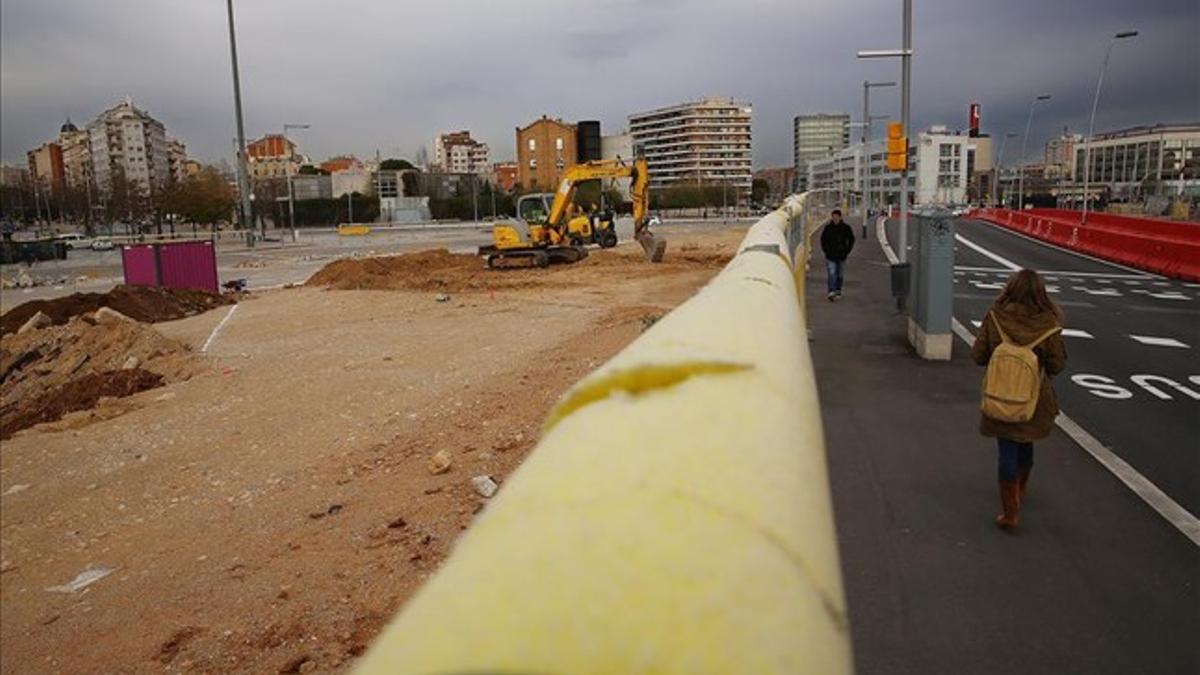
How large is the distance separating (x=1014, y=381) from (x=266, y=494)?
6.63m

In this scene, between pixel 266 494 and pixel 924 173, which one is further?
pixel 924 173

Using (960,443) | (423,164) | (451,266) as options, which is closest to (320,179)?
(423,164)

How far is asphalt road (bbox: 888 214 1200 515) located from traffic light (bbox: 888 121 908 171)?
2913 millimetres

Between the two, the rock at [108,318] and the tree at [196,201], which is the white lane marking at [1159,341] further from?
the tree at [196,201]

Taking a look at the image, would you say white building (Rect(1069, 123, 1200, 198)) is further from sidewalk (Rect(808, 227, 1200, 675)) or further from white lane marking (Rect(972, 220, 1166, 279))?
sidewalk (Rect(808, 227, 1200, 675))

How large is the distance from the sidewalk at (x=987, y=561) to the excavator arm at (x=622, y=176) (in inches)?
842

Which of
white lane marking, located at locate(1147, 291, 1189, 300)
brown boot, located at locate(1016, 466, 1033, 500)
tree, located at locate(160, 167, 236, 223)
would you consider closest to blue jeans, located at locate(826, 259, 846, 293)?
white lane marking, located at locate(1147, 291, 1189, 300)

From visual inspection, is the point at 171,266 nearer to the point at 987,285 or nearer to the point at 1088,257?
the point at 987,285

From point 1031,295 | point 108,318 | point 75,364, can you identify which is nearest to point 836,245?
point 1031,295

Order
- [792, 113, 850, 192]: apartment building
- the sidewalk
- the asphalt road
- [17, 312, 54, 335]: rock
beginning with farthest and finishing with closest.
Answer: [792, 113, 850, 192]: apartment building < [17, 312, 54, 335]: rock < the asphalt road < the sidewalk

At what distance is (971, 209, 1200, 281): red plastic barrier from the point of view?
20766mm

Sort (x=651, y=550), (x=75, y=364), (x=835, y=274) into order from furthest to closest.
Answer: (x=75, y=364)
(x=835, y=274)
(x=651, y=550)

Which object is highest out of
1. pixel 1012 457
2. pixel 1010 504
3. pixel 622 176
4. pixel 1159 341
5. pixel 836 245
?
pixel 622 176

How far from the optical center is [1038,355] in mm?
5688
